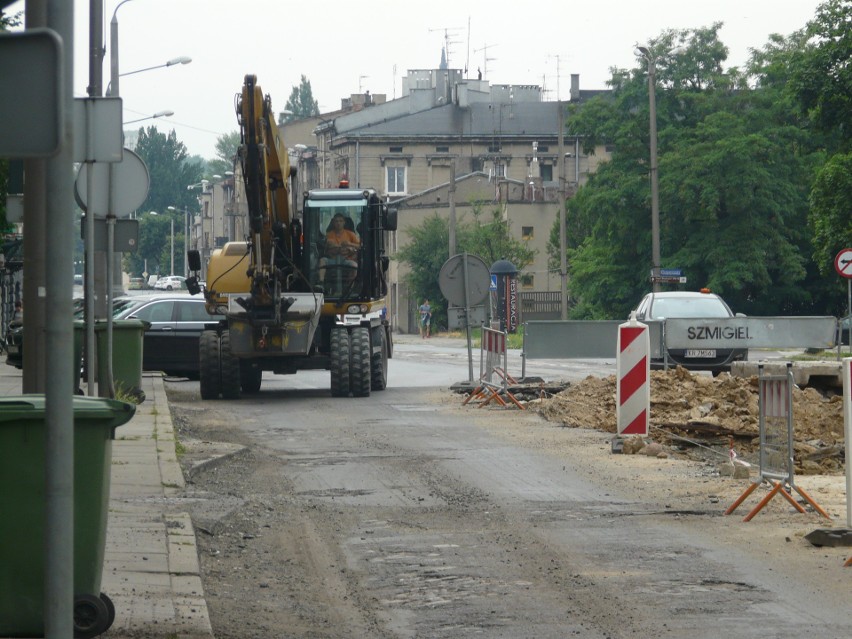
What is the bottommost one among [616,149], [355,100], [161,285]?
[161,285]

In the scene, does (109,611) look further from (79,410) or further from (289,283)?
(289,283)

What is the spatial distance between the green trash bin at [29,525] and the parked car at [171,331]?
2119 cm

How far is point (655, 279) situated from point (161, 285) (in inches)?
2906

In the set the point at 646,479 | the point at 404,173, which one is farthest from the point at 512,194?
the point at 646,479

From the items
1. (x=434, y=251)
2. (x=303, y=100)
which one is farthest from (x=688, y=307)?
(x=303, y=100)

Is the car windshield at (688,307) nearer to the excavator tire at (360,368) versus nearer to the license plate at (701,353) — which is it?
the license plate at (701,353)

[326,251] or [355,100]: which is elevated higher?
[355,100]

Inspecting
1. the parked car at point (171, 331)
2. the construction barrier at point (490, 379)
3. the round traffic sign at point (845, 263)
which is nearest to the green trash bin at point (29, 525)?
the construction barrier at point (490, 379)

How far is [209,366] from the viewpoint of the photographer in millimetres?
22953

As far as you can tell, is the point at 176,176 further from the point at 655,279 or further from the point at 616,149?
the point at 655,279

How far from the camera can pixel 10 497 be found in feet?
19.7

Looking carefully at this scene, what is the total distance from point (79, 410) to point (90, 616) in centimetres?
84

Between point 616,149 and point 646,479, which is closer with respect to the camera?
point 646,479

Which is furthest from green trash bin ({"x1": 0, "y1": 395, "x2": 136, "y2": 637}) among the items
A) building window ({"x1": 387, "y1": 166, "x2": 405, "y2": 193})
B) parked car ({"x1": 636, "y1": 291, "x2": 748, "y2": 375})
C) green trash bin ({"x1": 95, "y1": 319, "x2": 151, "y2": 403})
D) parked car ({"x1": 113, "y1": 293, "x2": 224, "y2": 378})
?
building window ({"x1": 387, "y1": 166, "x2": 405, "y2": 193})
